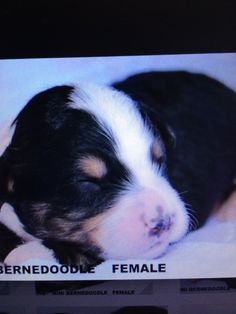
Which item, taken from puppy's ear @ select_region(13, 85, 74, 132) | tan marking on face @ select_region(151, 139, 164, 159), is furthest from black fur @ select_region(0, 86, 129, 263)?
tan marking on face @ select_region(151, 139, 164, 159)

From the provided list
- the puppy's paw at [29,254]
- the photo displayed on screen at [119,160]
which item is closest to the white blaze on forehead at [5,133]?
the photo displayed on screen at [119,160]

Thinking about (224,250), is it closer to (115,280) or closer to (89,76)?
(115,280)

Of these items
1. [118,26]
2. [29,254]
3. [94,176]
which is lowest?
[29,254]

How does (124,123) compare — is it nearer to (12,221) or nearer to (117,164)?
(117,164)

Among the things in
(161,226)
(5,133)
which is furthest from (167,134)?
(5,133)

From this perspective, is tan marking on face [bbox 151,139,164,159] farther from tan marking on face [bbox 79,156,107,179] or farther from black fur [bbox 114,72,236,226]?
tan marking on face [bbox 79,156,107,179]

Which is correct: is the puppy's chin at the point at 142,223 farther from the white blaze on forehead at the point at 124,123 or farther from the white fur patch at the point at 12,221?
the white fur patch at the point at 12,221

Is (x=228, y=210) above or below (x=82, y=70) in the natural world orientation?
below

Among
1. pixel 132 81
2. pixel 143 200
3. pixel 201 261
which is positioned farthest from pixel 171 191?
pixel 132 81
